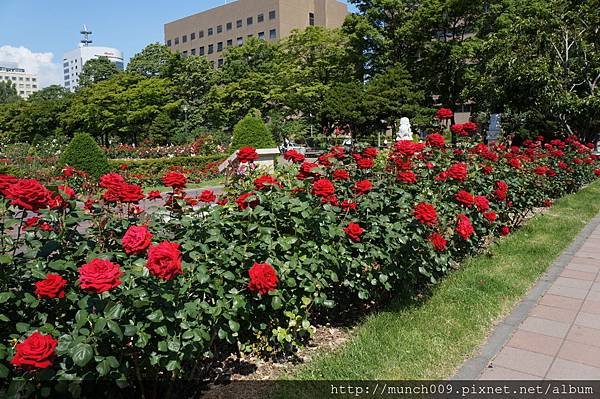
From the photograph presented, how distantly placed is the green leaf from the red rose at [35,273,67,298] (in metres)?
0.25

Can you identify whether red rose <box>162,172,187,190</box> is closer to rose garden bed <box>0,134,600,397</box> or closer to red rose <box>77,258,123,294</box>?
rose garden bed <box>0,134,600,397</box>

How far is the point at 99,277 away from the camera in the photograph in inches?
72.2

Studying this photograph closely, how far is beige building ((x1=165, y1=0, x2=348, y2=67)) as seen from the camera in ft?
226

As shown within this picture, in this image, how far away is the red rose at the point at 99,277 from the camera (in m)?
1.82

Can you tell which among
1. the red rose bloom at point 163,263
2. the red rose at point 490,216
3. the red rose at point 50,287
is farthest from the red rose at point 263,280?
the red rose at point 490,216

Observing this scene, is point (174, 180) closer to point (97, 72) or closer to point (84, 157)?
point (84, 157)

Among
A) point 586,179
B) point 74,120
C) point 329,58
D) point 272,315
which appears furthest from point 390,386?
point 74,120

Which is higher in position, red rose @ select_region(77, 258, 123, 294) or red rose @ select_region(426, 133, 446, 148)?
red rose @ select_region(426, 133, 446, 148)

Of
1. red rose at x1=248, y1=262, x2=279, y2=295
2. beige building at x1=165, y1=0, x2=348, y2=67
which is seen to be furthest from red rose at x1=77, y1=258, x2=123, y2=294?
beige building at x1=165, y1=0, x2=348, y2=67

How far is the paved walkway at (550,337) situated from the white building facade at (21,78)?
17190 cm

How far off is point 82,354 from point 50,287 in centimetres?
32

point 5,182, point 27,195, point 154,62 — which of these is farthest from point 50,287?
point 154,62

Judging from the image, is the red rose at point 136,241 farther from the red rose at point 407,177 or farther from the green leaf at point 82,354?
the red rose at point 407,177

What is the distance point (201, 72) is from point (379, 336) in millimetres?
40742
